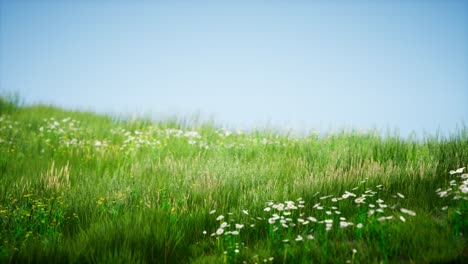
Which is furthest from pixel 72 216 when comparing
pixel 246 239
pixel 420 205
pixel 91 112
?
pixel 91 112

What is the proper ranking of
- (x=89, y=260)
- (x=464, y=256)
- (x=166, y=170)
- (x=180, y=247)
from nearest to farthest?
(x=464, y=256) → (x=89, y=260) → (x=180, y=247) → (x=166, y=170)

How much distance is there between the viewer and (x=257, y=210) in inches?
230

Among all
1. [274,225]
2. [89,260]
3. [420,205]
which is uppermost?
[420,205]

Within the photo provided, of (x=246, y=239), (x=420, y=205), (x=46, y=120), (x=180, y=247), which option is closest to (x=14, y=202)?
(x=180, y=247)

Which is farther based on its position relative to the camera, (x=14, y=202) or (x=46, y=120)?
(x=46, y=120)

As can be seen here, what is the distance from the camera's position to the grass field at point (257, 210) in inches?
186

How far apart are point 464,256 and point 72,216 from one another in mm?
5361

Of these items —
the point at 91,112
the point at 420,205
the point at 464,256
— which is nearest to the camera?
the point at 464,256

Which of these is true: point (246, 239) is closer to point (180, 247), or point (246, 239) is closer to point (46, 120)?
point (180, 247)

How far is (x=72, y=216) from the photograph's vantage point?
6133mm

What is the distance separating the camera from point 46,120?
14.0 m

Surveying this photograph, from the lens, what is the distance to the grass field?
186 inches

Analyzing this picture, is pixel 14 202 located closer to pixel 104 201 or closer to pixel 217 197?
pixel 104 201

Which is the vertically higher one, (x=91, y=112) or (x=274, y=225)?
(x=91, y=112)
